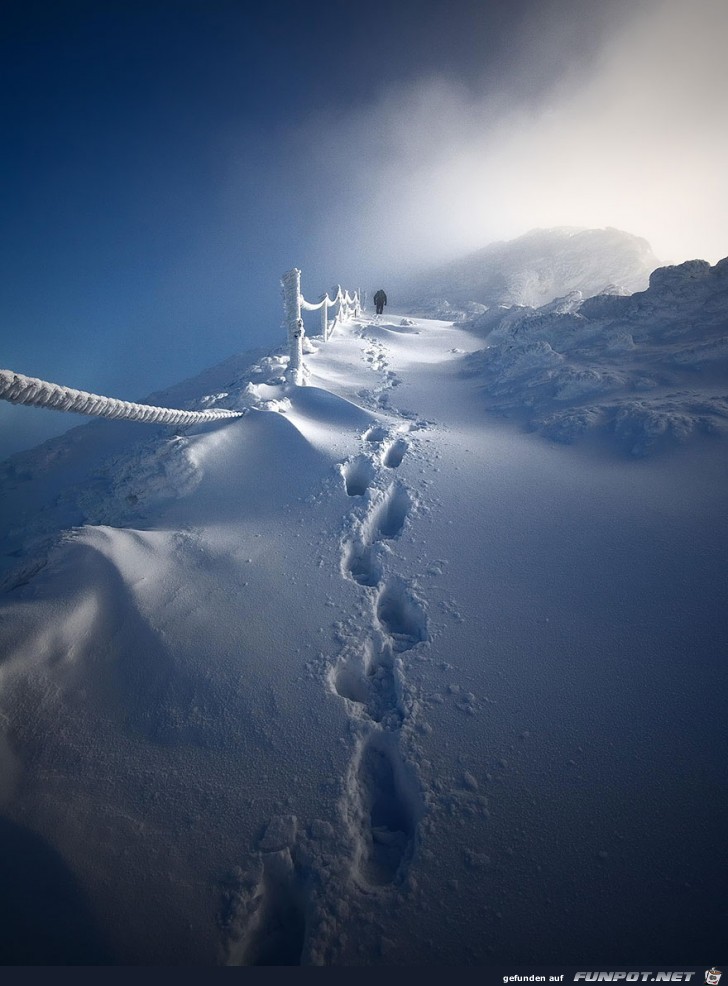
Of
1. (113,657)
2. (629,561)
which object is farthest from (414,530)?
(113,657)

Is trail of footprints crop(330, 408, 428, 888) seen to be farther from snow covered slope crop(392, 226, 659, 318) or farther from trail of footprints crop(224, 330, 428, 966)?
snow covered slope crop(392, 226, 659, 318)

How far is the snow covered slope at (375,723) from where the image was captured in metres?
→ 2.05

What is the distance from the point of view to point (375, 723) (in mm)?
2875

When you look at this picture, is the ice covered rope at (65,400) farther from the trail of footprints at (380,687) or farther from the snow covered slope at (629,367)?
the snow covered slope at (629,367)

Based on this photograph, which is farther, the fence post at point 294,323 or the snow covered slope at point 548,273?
the snow covered slope at point 548,273

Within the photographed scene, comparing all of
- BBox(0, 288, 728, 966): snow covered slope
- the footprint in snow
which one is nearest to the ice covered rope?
BBox(0, 288, 728, 966): snow covered slope

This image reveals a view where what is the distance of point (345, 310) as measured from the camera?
52.7 ft

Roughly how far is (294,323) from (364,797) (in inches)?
314

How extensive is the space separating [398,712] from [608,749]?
5.11 feet

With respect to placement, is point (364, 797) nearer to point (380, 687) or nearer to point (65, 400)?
point (380, 687)

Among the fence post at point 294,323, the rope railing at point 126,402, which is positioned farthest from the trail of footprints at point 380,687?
the fence post at point 294,323

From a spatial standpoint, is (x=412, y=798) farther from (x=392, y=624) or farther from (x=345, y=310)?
(x=345, y=310)

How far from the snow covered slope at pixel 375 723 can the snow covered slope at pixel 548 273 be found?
25.5 m

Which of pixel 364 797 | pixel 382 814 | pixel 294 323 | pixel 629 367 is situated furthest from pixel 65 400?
pixel 629 367
